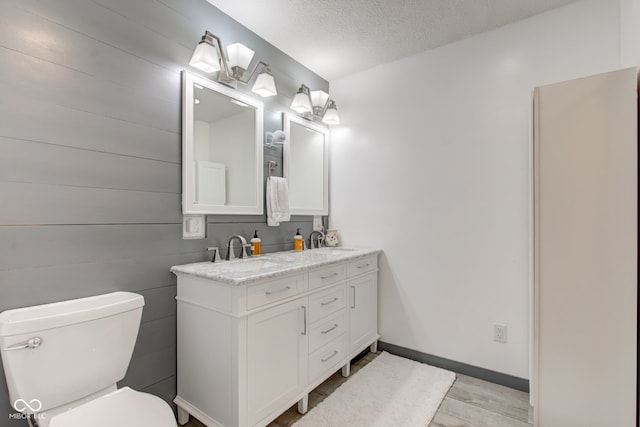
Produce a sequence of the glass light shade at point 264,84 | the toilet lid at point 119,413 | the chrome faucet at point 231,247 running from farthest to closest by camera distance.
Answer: the glass light shade at point 264,84
the chrome faucet at point 231,247
the toilet lid at point 119,413

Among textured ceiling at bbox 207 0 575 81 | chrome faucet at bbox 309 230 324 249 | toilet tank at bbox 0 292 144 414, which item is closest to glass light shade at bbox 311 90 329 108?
textured ceiling at bbox 207 0 575 81

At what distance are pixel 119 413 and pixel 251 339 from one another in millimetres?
548

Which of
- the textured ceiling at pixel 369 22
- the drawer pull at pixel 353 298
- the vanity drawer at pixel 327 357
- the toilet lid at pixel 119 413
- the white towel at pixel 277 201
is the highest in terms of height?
the textured ceiling at pixel 369 22

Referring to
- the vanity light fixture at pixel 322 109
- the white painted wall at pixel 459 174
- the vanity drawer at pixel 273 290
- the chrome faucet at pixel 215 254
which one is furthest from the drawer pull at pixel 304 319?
the vanity light fixture at pixel 322 109

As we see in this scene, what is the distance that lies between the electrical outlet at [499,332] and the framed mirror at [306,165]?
5.32 ft

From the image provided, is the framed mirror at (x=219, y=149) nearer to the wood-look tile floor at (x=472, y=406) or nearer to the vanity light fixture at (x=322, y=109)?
the vanity light fixture at (x=322, y=109)

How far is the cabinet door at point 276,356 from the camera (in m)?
1.47

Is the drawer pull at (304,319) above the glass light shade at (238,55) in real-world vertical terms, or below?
below

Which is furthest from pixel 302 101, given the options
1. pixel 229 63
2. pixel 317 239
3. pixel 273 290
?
pixel 273 290

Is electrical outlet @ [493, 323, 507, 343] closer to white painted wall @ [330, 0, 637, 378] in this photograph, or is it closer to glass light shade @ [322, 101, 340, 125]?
white painted wall @ [330, 0, 637, 378]

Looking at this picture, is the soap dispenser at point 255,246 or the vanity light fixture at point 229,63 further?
the soap dispenser at point 255,246

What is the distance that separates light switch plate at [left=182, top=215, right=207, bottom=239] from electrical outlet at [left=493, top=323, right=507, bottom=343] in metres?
2.07

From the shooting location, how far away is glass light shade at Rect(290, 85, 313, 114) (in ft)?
7.93

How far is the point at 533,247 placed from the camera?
1501 mm
